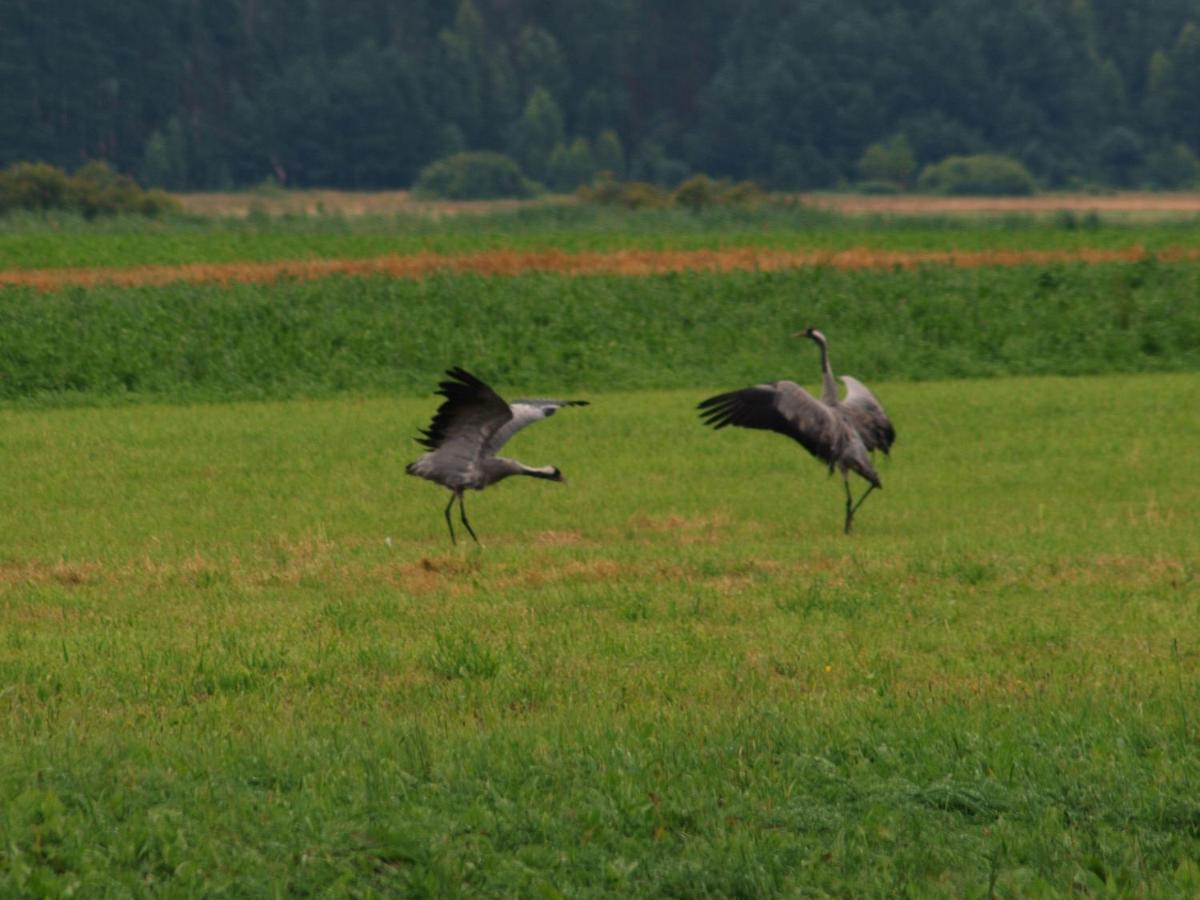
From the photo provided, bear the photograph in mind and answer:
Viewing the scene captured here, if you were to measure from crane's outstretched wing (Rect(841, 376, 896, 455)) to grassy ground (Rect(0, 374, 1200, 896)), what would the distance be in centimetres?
91

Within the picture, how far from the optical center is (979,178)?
115562 millimetres

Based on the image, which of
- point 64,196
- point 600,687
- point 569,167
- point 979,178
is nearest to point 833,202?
point 979,178

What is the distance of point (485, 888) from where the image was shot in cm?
712

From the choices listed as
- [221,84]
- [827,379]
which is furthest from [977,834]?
[221,84]

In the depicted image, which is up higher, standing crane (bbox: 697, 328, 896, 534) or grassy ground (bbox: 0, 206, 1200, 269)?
standing crane (bbox: 697, 328, 896, 534)

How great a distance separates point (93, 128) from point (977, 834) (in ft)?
357

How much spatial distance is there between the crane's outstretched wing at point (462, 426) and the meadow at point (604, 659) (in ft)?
2.47

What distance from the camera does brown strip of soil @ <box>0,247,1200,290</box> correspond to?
37.0 m

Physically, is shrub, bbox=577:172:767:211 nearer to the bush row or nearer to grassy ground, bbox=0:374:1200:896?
the bush row

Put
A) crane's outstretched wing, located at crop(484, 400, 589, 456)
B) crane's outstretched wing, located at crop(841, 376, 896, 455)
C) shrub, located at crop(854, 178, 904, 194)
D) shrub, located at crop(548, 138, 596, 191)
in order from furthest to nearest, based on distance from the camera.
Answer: shrub, located at crop(548, 138, 596, 191) < shrub, located at crop(854, 178, 904, 194) < crane's outstretched wing, located at crop(841, 376, 896, 455) < crane's outstretched wing, located at crop(484, 400, 589, 456)

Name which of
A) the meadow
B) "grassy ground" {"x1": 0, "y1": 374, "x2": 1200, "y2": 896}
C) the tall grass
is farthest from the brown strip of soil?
"grassy ground" {"x1": 0, "y1": 374, "x2": 1200, "y2": 896}

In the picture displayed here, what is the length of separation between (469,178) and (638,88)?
21306 millimetres

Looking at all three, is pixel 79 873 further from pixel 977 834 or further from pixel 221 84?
pixel 221 84

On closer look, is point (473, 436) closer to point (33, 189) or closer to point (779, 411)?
point (779, 411)
